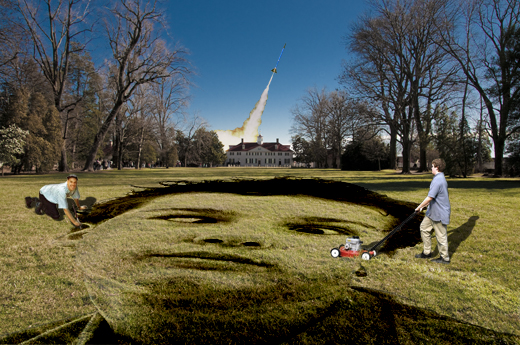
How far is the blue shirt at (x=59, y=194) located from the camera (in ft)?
20.6

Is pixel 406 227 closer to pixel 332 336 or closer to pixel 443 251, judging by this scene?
pixel 443 251

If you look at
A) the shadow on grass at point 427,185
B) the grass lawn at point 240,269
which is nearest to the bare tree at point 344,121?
the shadow on grass at point 427,185

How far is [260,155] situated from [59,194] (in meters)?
119

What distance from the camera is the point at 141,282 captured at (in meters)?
3.92

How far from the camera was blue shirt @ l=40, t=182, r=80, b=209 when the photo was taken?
6285 millimetres

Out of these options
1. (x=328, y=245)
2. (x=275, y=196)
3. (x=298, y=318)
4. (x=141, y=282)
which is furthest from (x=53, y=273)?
(x=275, y=196)

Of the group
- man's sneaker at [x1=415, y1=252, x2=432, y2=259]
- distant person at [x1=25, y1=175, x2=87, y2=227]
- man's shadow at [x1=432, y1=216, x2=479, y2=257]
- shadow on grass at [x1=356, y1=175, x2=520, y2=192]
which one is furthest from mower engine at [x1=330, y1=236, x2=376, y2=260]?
shadow on grass at [x1=356, y1=175, x2=520, y2=192]

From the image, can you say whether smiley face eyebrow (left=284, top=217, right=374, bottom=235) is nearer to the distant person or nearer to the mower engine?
the mower engine

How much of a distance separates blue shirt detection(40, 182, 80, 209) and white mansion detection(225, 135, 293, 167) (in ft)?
377

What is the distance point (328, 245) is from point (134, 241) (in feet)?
13.3

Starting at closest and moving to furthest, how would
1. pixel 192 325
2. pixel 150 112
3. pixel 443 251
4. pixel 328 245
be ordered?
pixel 192 325 < pixel 443 251 < pixel 328 245 < pixel 150 112

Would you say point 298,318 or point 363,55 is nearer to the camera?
point 298,318

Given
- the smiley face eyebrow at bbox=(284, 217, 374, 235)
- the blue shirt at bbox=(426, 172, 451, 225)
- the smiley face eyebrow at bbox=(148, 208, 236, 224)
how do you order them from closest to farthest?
the blue shirt at bbox=(426, 172, 451, 225)
the smiley face eyebrow at bbox=(284, 217, 374, 235)
the smiley face eyebrow at bbox=(148, 208, 236, 224)

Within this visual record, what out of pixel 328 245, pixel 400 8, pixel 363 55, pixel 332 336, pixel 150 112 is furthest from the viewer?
pixel 150 112
